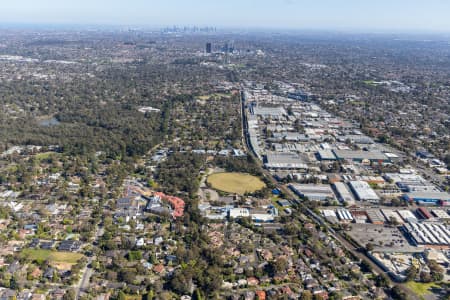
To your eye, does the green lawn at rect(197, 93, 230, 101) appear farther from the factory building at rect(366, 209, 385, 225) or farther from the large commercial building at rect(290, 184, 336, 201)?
the factory building at rect(366, 209, 385, 225)

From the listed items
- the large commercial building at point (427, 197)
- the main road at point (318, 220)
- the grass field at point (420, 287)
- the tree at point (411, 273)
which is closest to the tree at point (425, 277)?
the grass field at point (420, 287)

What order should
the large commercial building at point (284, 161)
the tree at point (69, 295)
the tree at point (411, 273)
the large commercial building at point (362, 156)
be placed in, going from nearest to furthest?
the tree at point (69, 295) → the tree at point (411, 273) → the large commercial building at point (284, 161) → the large commercial building at point (362, 156)

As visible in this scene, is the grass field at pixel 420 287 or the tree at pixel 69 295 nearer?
the tree at pixel 69 295

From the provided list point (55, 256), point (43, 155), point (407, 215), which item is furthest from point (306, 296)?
point (43, 155)

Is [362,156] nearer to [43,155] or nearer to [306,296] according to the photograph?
[306,296]

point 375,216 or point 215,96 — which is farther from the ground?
point 215,96

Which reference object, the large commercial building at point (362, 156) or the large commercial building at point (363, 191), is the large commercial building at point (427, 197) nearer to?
the large commercial building at point (363, 191)

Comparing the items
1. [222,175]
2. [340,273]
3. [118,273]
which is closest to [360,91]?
[222,175]
